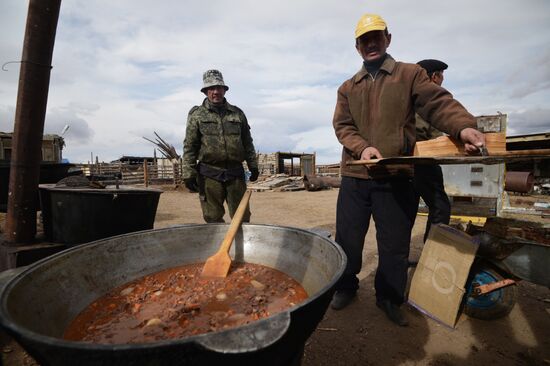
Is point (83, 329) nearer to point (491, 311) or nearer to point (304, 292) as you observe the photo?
point (304, 292)

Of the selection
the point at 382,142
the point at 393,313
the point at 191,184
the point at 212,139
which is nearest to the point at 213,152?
the point at 212,139

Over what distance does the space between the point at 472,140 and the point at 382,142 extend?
0.85 metres

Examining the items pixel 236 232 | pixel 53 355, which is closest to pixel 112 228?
pixel 236 232

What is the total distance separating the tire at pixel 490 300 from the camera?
2.45 meters

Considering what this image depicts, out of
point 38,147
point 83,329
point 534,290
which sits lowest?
point 534,290

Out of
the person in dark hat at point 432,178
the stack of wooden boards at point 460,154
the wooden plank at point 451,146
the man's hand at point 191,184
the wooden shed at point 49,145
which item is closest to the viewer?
the stack of wooden boards at point 460,154

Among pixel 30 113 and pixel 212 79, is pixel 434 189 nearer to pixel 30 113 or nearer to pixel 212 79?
pixel 212 79

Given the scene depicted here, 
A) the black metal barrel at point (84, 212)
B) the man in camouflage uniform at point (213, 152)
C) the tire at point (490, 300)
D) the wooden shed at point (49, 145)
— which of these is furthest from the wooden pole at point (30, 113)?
the wooden shed at point (49, 145)

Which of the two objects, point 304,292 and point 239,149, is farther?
point 239,149

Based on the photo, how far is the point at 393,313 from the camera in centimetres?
250

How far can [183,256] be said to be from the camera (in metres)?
1.86

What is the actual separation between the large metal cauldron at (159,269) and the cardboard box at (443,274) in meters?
1.56

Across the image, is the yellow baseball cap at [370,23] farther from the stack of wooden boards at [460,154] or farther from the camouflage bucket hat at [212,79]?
the camouflage bucket hat at [212,79]

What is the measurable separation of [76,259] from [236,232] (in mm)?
868
